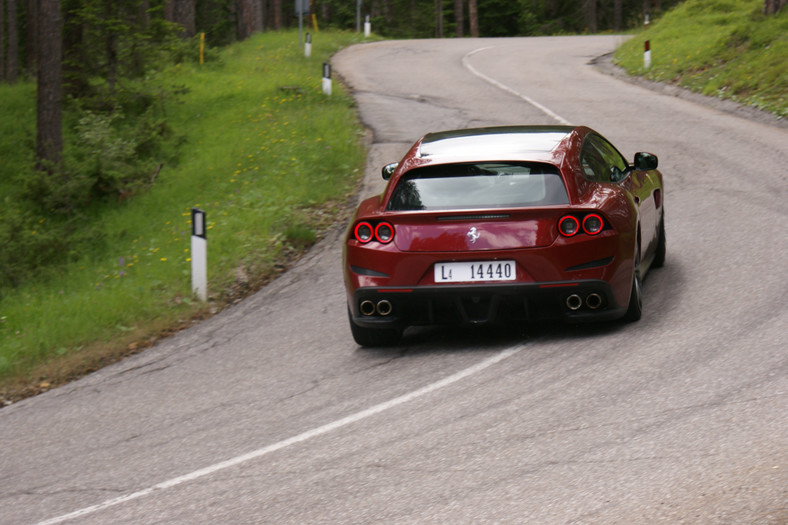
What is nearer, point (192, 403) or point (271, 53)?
point (192, 403)

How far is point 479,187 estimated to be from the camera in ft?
23.5

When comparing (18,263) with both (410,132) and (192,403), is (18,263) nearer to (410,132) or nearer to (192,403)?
(410,132)

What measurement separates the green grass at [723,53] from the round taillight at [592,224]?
39.8ft

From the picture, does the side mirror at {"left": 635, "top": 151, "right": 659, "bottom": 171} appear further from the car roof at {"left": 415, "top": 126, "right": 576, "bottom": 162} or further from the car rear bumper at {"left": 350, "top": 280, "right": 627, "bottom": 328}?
the car rear bumper at {"left": 350, "top": 280, "right": 627, "bottom": 328}

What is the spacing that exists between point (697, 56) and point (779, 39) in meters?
2.34

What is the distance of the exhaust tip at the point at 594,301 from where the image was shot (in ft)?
22.8

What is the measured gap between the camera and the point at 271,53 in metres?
30.7

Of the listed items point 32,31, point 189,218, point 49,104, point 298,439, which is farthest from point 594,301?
point 32,31

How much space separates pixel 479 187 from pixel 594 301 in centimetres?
116

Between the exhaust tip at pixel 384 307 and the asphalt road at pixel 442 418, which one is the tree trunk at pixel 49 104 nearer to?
the asphalt road at pixel 442 418

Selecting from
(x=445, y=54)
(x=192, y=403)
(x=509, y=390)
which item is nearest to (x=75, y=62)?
(x=445, y=54)

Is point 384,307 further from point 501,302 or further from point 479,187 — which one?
point 479,187

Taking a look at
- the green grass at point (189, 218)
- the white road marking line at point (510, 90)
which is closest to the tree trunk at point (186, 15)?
the green grass at point (189, 218)

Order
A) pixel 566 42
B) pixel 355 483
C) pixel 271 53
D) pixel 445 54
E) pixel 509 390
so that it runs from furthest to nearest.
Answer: pixel 566 42 < pixel 445 54 < pixel 271 53 < pixel 509 390 < pixel 355 483
